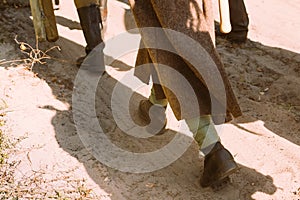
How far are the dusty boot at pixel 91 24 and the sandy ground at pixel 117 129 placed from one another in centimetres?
28

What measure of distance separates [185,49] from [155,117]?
0.89m

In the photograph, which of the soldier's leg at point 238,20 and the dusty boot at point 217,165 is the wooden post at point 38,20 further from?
the soldier's leg at point 238,20

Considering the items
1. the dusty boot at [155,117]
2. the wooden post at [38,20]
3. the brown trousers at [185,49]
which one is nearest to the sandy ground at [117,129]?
the dusty boot at [155,117]

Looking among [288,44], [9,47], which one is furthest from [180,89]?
[288,44]

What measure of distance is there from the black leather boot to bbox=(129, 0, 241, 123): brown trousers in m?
2.26

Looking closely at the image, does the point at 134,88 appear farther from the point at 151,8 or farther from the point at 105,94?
the point at 151,8

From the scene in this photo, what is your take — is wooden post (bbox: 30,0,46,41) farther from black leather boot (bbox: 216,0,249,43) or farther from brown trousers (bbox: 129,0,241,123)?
black leather boot (bbox: 216,0,249,43)

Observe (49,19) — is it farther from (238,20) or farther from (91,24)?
(238,20)

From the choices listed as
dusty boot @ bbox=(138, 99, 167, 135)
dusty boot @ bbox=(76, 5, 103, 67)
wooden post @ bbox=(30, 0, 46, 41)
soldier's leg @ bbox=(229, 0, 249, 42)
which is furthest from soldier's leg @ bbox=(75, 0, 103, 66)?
soldier's leg @ bbox=(229, 0, 249, 42)

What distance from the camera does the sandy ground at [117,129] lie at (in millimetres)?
2990

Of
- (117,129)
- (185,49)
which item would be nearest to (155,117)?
(117,129)

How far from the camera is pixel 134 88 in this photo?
13.2 feet

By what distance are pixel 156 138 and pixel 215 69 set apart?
35.7 inches

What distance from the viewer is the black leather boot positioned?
4988mm
